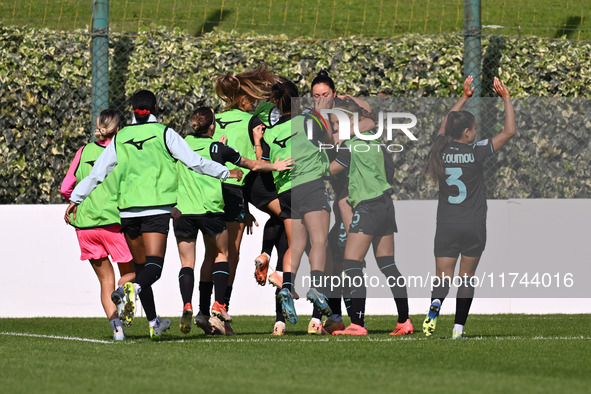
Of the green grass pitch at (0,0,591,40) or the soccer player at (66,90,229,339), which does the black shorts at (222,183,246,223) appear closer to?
the soccer player at (66,90,229,339)

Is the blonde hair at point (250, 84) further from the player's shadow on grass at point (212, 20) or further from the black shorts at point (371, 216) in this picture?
the player's shadow on grass at point (212, 20)

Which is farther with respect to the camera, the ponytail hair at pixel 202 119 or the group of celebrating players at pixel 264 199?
the ponytail hair at pixel 202 119

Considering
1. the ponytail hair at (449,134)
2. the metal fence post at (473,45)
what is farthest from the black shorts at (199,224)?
the metal fence post at (473,45)

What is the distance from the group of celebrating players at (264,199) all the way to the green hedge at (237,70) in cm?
373

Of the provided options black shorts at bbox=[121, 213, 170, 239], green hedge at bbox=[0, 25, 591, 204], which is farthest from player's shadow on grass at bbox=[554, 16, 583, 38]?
black shorts at bbox=[121, 213, 170, 239]

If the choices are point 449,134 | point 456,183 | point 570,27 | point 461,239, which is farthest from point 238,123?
point 570,27

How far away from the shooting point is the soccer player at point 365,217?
9.01m

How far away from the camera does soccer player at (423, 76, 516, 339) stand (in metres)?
8.34

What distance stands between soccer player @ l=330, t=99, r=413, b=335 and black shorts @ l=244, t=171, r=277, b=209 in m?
0.58

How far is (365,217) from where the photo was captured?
8992 millimetres

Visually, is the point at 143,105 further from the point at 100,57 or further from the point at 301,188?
the point at 100,57

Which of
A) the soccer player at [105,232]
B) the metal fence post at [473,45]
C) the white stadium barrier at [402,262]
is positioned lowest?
the white stadium barrier at [402,262]

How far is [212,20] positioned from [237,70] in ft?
5.43

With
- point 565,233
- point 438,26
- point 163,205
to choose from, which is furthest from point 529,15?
point 163,205
